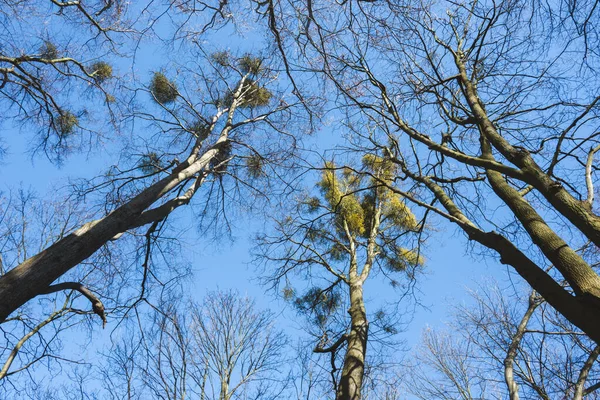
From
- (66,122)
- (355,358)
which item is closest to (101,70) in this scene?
(66,122)

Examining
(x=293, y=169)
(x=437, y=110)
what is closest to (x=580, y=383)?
(x=437, y=110)

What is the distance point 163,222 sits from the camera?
6.16 m

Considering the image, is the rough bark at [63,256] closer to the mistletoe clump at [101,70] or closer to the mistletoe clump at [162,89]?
the mistletoe clump at [101,70]

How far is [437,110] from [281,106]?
3079 millimetres

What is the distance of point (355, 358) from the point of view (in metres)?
5.19

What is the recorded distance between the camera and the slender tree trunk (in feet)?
15.8

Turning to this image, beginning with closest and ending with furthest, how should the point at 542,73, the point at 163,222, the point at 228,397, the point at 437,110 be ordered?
the point at 542,73 < the point at 437,110 < the point at 163,222 < the point at 228,397

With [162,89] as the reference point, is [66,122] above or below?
below

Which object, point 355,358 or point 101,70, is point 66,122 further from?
point 355,358

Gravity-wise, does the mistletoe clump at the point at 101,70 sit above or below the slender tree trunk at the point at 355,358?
above

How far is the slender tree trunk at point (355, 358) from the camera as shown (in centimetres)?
482

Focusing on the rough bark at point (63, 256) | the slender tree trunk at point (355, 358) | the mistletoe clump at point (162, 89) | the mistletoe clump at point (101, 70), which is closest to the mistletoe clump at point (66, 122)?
the mistletoe clump at point (101, 70)

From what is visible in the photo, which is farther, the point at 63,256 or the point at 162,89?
the point at 162,89

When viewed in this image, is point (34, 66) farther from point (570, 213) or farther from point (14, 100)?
point (570, 213)
